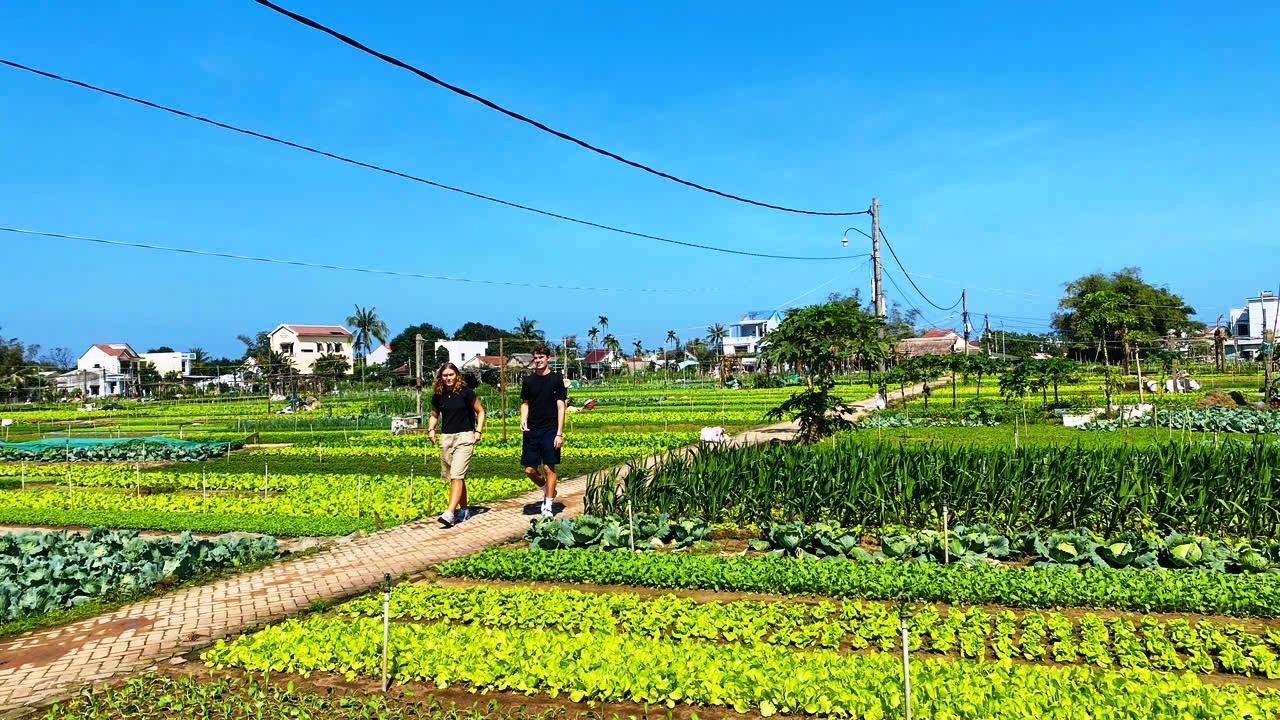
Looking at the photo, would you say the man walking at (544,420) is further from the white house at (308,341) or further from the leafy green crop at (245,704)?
the white house at (308,341)

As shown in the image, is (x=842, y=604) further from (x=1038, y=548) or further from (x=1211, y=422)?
(x=1211, y=422)

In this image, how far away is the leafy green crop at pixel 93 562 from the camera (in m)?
7.24

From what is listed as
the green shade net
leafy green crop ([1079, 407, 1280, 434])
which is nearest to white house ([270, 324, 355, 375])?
the green shade net

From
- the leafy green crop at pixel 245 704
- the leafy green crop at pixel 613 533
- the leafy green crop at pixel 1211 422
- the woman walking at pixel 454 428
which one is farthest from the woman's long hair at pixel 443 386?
the leafy green crop at pixel 1211 422

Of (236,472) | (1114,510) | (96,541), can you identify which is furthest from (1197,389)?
(96,541)

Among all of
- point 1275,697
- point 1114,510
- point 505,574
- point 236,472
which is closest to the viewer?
point 1275,697

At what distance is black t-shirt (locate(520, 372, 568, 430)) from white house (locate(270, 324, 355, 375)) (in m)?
98.5

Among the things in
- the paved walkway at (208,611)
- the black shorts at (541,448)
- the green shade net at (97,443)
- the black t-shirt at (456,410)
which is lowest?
the paved walkway at (208,611)

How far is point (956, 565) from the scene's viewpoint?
23.5 ft

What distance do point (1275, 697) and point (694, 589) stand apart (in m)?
3.91

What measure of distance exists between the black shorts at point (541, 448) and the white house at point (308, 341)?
98.5m

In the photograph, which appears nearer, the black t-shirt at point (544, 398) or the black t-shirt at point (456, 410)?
the black t-shirt at point (456, 410)

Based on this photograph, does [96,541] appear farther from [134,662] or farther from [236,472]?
[236,472]

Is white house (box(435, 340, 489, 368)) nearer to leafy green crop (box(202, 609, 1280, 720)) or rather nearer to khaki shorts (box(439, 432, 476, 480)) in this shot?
khaki shorts (box(439, 432, 476, 480))
